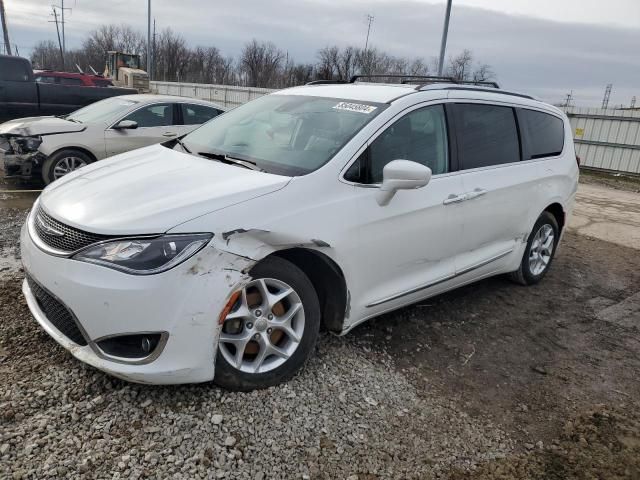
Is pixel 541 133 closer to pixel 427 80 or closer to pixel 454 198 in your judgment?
pixel 427 80

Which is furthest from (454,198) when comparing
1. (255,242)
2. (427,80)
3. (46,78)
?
(46,78)

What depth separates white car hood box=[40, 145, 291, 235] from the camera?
2.55 meters

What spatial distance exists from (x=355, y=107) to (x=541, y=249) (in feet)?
8.94

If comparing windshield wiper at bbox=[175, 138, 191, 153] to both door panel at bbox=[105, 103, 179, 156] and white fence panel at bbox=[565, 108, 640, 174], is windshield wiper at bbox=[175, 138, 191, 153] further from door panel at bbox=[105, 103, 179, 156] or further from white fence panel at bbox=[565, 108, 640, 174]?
white fence panel at bbox=[565, 108, 640, 174]

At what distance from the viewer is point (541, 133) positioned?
191 inches

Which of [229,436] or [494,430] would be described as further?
[494,430]

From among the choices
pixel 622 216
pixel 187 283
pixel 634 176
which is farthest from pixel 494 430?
pixel 634 176

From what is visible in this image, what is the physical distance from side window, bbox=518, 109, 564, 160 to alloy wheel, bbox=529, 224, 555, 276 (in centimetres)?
74

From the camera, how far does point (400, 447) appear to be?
8.80 feet

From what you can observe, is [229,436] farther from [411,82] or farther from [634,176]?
[634,176]

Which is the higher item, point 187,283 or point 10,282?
point 187,283

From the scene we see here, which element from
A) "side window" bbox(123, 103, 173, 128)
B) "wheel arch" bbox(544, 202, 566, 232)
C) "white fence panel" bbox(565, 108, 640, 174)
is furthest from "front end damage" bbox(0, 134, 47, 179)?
"white fence panel" bbox(565, 108, 640, 174)

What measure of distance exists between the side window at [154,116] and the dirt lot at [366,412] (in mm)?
4548

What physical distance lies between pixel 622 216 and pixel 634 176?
→ 282 inches
